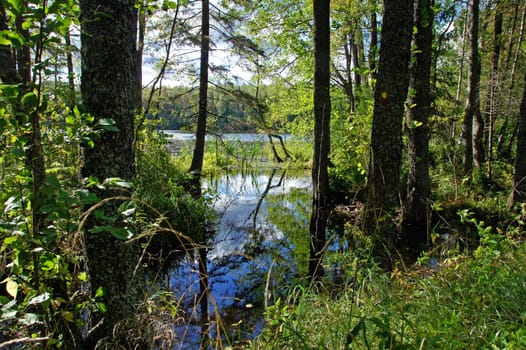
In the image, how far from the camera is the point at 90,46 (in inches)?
77.3

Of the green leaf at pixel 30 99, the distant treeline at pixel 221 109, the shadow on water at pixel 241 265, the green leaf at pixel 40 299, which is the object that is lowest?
the shadow on water at pixel 241 265

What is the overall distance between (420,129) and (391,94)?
350cm

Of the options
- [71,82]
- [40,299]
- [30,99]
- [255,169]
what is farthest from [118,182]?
[255,169]

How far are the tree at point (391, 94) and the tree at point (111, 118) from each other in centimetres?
205

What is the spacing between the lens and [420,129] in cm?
610

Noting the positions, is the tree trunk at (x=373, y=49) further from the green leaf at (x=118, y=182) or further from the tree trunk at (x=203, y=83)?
the tree trunk at (x=203, y=83)

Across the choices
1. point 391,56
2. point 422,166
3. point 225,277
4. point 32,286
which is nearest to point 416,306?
point 391,56

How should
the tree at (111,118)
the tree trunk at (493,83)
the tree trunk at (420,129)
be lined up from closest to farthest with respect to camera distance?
1. the tree at (111,118)
2. the tree trunk at (420,129)
3. the tree trunk at (493,83)

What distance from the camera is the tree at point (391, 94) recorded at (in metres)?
2.97

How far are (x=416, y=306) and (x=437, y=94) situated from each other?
6142 mm

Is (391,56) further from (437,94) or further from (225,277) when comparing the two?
(437,94)

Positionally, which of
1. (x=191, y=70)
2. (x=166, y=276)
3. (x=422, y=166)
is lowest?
(x=166, y=276)

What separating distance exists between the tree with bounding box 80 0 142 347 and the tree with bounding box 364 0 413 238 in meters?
2.05

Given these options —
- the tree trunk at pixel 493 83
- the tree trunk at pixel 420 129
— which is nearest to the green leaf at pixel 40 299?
the tree trunk at pixel 420 129
